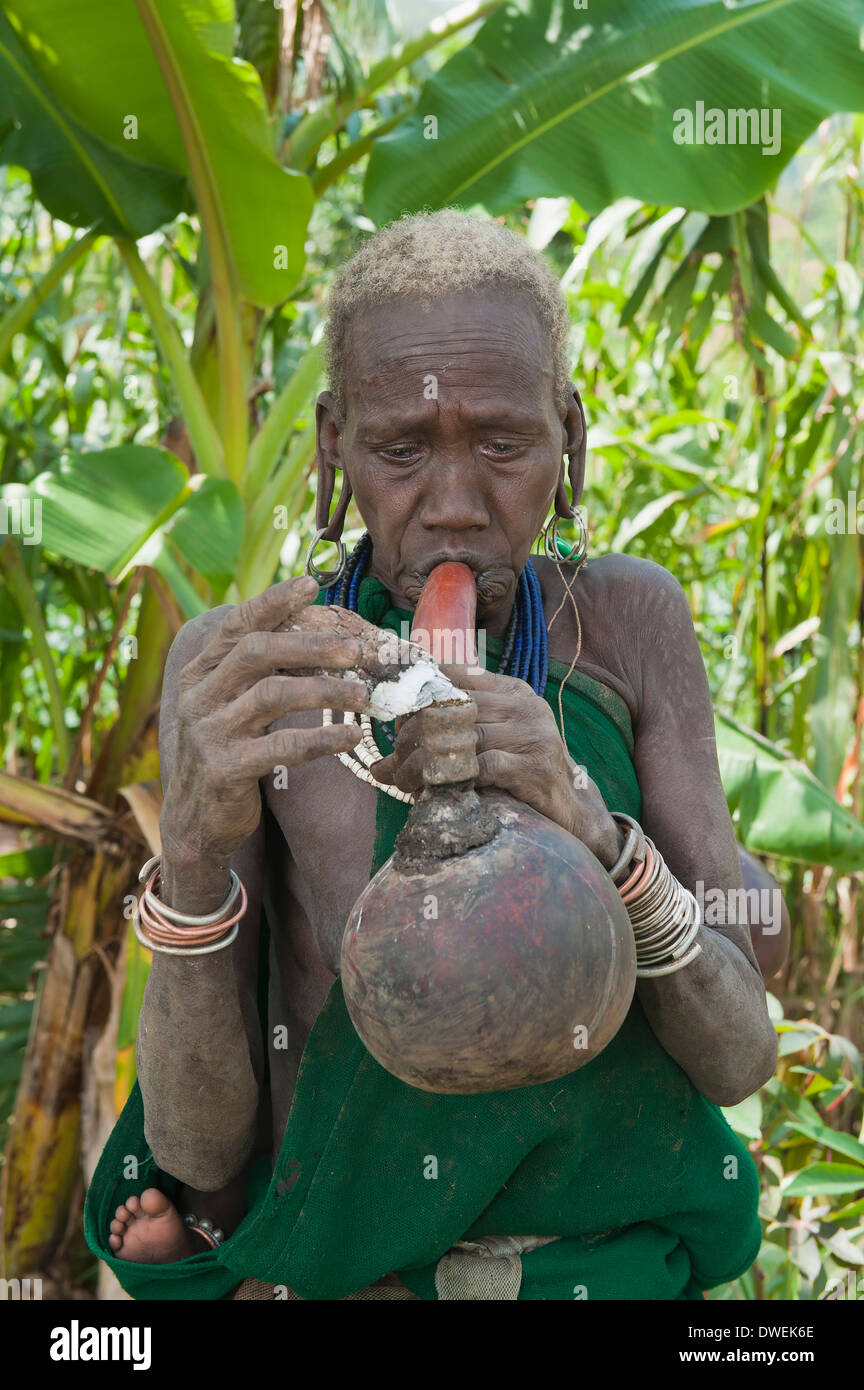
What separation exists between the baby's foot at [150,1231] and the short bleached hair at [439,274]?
1.06 m

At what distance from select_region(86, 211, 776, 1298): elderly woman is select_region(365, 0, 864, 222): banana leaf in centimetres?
172

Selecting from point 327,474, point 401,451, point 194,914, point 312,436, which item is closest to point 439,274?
point 401,451

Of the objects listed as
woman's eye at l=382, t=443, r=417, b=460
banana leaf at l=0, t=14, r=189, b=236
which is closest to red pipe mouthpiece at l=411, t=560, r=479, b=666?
woman's eye at l=382, t=443, r=417, b=460

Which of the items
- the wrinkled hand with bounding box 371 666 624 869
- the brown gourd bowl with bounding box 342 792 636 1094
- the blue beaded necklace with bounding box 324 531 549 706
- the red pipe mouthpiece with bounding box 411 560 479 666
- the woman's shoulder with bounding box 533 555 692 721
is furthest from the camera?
the woman's shoulder with bounding box 533 555 692 721

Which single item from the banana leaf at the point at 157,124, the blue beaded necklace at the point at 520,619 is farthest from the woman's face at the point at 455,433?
the banana leaf at the point at 157,124

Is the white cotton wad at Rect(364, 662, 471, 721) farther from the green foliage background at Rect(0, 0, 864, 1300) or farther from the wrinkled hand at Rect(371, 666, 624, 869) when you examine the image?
the green foliage background at Rect(0, 0, 864, 1300)

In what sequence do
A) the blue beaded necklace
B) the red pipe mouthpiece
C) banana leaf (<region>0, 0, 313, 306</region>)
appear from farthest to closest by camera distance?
banana leaf (<region>0, 0, 313, 306</region>), the blue beaded necklace, the red pipe mouthpiece

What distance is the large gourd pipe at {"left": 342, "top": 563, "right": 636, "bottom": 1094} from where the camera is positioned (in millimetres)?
1160

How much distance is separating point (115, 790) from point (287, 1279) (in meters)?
2.18

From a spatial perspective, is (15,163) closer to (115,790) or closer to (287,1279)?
(115,790)

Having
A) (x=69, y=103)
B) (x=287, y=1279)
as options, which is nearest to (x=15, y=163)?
(x=69, y=103)

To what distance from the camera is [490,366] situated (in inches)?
58.9

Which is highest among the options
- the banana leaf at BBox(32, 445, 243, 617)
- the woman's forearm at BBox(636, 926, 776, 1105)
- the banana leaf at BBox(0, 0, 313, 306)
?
the banana leaf at BBox(0, 0, 313, 306)

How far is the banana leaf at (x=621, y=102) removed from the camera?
10.3 feet
